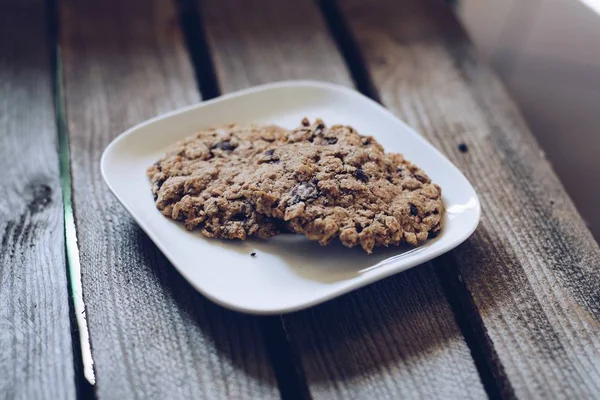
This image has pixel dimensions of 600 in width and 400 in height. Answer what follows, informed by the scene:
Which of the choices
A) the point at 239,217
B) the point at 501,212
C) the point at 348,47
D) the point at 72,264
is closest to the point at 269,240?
the point at 239,217

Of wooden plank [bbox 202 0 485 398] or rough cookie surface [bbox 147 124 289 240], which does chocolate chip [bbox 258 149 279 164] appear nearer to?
rough cookie surface [bbox 147 124 289 240]

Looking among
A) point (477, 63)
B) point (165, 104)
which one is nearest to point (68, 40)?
point (165, 104)

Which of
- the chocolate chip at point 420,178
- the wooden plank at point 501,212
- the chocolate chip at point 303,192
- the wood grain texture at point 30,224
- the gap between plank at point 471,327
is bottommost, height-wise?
the wood grain texture at point 30,224

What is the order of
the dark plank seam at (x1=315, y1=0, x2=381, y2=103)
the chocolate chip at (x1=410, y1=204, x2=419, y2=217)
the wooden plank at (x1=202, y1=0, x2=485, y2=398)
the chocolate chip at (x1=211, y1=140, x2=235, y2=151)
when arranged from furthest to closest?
the dark plank seam at (x1=315, y1=0, x2=381, y2=103), the chocolate chip at (x1=211, y1=140, x2=235, y2=151), the chocolate chip at (x1=410, y1=204, x2=419, y2=217), the wooden plank at (x1=202, y1=0, x2=485, y2=398)

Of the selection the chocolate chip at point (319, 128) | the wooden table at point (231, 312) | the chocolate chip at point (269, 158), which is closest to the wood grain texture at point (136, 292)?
the wooden table at point (231, 312)

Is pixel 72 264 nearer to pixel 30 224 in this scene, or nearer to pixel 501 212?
pixel 30 224

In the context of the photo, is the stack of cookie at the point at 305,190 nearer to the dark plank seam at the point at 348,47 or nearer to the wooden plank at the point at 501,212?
the wooden plank at the point at 501,212

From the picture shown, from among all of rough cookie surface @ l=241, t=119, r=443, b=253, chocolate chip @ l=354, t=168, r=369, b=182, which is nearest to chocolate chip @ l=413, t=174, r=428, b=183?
rough cookie surface @ l=241, t=119, r=443, b=253
